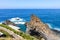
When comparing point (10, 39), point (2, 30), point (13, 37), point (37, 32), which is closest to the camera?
point (10, 39)

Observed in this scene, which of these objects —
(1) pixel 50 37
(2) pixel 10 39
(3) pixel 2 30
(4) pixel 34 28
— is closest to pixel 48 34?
(1) pixel 50 37

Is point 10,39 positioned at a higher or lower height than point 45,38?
higher

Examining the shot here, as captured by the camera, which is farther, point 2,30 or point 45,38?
point 45,38

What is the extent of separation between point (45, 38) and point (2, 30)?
29.3 feet

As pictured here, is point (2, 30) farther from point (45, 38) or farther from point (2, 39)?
point (45, 38)

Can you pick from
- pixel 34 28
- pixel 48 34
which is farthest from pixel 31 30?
pixel 48 34

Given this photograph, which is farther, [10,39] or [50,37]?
[50,37]

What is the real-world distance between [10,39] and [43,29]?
38.4ft

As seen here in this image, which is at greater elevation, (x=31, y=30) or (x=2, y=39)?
(x=2, y=39)

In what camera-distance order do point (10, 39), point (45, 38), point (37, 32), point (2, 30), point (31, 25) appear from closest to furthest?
1. point (10, 39)
2. point (2, 30)
3. point (45, 38)
4. point (37, 32)
5. point (31, 25)

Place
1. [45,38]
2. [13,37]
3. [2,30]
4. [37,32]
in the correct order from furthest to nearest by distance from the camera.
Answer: [37,32], [45,38], [2,30], [13,37]

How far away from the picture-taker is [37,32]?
2333 centimetres

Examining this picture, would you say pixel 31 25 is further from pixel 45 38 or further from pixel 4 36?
A: pixel 4 36

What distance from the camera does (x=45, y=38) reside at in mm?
21656
